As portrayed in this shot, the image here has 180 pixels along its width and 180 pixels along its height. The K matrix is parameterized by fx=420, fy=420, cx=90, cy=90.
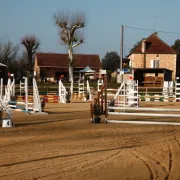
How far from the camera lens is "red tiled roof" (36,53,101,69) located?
76250mm

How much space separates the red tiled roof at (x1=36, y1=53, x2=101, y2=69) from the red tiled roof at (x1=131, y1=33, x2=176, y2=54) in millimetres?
15403

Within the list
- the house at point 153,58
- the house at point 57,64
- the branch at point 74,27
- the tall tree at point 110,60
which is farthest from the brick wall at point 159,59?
the tall tree at point 110,60

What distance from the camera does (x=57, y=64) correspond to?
76062 mm

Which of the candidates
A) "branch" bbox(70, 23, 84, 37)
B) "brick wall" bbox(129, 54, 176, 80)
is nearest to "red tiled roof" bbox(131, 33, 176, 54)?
"brick wall" bbox(129, 54, 176, 80)

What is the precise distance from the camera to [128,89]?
82.0 ft

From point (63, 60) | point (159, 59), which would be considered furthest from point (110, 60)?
point (159, 59)

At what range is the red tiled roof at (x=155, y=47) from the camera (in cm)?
6431

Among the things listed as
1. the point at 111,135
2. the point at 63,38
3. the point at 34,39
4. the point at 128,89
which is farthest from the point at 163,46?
the point at 111,135

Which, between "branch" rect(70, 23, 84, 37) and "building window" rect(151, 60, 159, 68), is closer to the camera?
"branch" rect(70, 23, 84, 37)

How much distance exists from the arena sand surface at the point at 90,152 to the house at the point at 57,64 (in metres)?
60.9

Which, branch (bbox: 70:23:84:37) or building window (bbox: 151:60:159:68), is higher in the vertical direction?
branch (bbox: 70:23:84:37)

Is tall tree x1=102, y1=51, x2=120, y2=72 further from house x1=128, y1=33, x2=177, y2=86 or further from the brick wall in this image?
the brick wall

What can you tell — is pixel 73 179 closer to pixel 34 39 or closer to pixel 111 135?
pixel 111 135

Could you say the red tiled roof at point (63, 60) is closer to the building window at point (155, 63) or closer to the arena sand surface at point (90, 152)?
the building window at point (155, 63)
